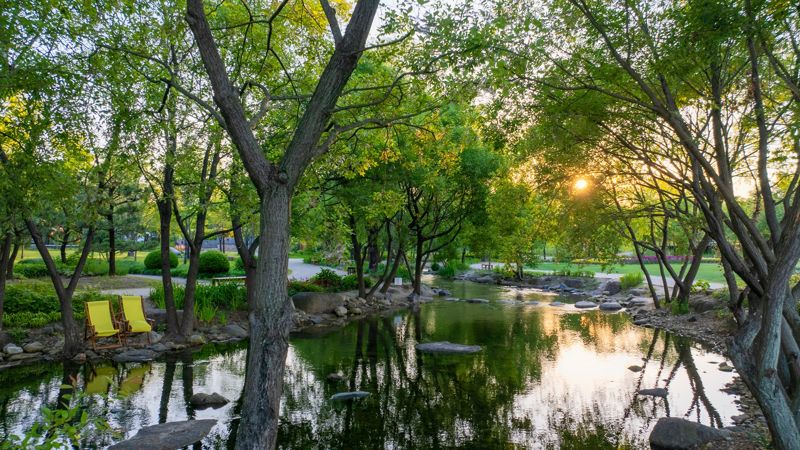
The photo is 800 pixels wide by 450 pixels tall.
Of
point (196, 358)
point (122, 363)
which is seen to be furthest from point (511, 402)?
point (122, 363)

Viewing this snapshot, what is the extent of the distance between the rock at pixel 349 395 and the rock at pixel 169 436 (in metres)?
2.40

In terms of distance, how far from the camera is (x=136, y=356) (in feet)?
41.7

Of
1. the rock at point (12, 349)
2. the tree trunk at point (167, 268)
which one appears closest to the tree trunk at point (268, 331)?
the tree trunk at point (167, 268)

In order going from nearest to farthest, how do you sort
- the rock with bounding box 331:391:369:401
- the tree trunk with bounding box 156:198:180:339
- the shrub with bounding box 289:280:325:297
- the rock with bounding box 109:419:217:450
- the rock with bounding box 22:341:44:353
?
the rock with bounding box 109:419:217:450 → the rock with bounding box 331:391:369:401 → the rock with bounding box 22:341:44:353 → the tree trunk with bounding box 156:198:180:339 → the shrub with bounding box 289:280:325:297

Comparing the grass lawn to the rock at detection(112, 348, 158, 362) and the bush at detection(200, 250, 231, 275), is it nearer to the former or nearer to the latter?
the bush at detection(200, 250, 231, 275)

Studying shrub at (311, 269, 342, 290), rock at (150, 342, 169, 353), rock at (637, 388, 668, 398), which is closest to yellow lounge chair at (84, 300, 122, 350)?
rock at (150, 342, 169, 353)

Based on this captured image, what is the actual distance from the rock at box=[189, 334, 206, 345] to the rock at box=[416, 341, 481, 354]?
234 inches

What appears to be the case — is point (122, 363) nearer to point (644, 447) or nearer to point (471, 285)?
point (644, 447)

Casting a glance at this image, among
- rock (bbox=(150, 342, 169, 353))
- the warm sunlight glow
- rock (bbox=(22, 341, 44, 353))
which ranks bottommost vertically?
rock (bbox=(150, 342, 169, 353))

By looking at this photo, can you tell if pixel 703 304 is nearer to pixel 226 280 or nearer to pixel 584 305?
pixel 584 305

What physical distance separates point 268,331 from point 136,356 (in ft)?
32.4

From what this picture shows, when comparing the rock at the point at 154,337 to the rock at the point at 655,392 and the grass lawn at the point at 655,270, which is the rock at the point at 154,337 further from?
the grass lawn at the point at 655,270

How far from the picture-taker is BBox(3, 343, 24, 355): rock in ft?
39.3

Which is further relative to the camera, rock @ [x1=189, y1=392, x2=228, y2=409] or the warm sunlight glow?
the warm sunlight glow
